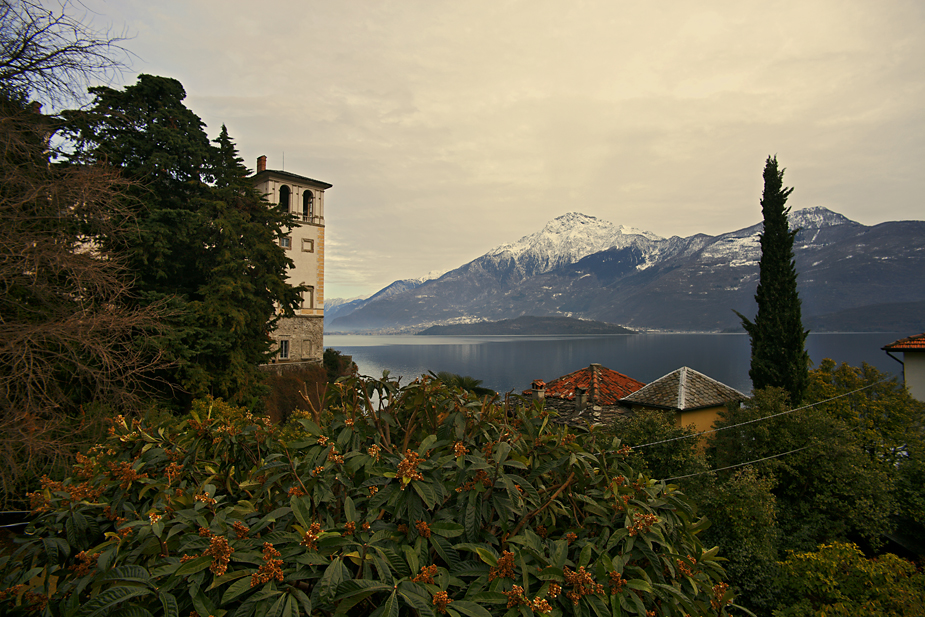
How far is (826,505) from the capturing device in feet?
42.5

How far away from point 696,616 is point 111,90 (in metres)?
18.8

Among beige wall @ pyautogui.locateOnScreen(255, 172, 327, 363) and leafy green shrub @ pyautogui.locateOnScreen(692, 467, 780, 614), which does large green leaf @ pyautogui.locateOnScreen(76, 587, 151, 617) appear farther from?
beige wall @ pyautogui.locateOnScreen(255, 172, 327, 363)

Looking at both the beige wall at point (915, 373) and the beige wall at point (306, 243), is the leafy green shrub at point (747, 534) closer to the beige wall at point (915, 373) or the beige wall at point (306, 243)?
the beige wall at point (915, 373)

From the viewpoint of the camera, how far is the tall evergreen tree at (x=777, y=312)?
1822 cm

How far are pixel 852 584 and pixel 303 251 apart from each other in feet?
104

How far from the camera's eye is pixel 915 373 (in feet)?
59.5

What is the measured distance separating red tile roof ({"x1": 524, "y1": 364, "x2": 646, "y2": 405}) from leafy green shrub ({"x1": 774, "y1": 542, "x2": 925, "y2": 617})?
464 inches

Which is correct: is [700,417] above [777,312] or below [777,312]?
below

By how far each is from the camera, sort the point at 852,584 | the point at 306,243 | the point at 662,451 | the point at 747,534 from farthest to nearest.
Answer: the point at 306,243 → the point at 662,451 → the point at 747,534 → the point at 852,584

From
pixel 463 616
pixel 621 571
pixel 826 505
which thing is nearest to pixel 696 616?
pixel 621 571

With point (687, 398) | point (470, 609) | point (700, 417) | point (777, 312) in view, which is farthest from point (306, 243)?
point (470, 609)

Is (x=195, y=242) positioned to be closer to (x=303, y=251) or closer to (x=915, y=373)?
(x=303, y=251)

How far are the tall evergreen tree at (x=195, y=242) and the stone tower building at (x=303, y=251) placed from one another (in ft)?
42.8

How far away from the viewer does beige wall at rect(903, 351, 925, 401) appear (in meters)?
17.8
